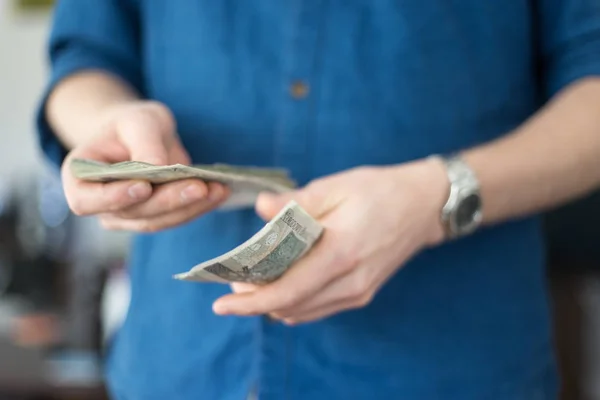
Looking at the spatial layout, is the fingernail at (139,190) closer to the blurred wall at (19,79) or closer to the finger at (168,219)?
the finger at (168,219)

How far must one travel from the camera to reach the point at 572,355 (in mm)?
1606

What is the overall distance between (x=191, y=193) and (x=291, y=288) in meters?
0.10

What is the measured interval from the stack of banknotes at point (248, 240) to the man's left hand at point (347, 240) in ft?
0.05

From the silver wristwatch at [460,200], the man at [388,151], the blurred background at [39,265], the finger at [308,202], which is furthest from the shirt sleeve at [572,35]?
the blurred background at [39,265]

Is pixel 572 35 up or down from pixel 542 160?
up

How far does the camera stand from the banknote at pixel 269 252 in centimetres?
45

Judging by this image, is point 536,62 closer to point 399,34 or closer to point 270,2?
point 399,34

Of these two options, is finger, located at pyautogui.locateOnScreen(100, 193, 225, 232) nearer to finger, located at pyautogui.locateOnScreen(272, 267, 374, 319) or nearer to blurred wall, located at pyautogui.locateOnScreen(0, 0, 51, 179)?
→ finger, located at pyautogui.locateOnScreen(272, 267, 374, 319)

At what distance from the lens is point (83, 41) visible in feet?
2.47

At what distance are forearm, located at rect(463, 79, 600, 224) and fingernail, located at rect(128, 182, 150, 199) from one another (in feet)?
0.94

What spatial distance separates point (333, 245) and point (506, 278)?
0.25m

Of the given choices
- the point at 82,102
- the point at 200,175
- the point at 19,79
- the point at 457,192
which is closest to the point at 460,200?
the point at 457,192

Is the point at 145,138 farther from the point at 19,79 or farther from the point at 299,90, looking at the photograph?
the point at 19,79

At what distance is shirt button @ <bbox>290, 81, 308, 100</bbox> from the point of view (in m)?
0.64
